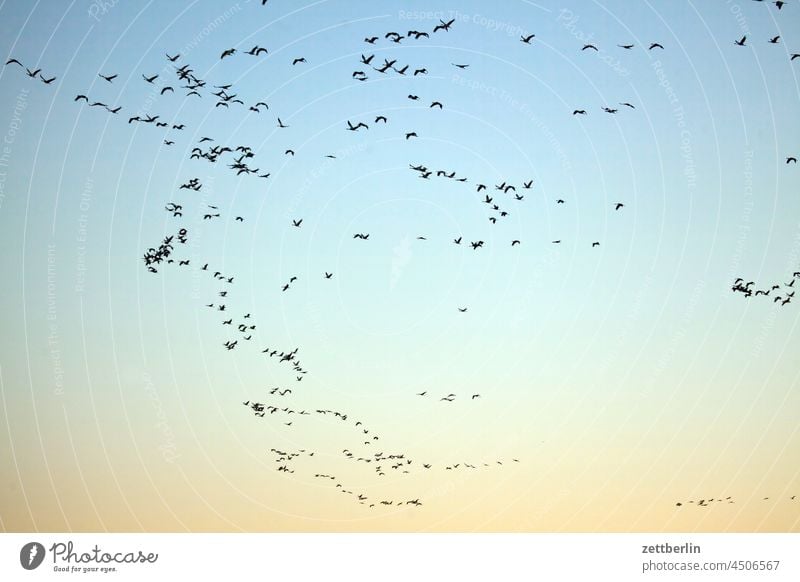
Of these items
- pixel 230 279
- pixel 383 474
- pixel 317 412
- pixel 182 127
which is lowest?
pixel 383 474

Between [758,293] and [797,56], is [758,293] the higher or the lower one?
the lower one

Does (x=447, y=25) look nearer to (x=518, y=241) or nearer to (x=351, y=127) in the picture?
(x=351, y=127)

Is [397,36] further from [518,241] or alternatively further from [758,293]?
[758,293]

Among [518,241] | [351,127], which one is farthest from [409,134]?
[518,241]

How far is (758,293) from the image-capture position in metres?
32.8

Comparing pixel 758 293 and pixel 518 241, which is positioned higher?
pixel 518 241

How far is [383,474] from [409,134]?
36.9ft
